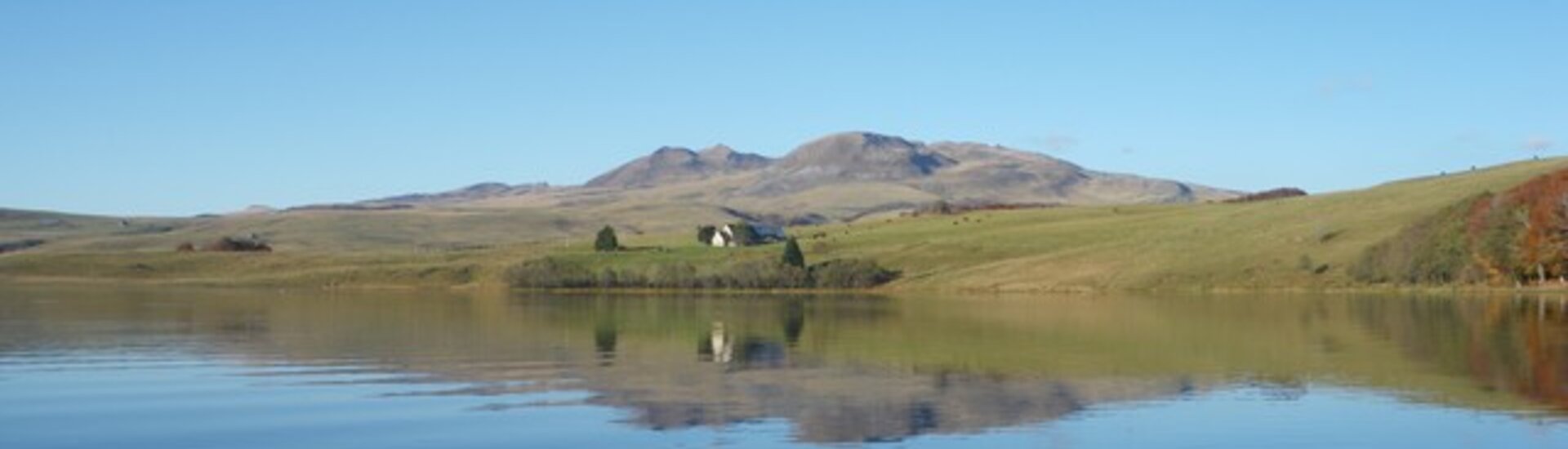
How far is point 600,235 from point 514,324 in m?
92.5

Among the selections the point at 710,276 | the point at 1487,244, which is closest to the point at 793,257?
the point at 710,276

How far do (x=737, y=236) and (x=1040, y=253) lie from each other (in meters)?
38.4

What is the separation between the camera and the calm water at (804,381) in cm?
3147

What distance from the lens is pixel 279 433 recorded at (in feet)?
104

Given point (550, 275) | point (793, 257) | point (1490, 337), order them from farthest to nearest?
point (550, 275), point (793, 257), point (1490, 337)

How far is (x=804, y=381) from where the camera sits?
42.1 m

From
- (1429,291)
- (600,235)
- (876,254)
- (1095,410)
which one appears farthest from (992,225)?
(1095,410)

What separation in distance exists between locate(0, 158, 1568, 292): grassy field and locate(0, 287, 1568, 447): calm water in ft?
137

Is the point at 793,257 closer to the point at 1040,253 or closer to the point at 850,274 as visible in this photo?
the point at 850,274

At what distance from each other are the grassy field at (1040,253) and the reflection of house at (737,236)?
2586 mm

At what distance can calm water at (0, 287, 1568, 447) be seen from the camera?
31469 millimetres

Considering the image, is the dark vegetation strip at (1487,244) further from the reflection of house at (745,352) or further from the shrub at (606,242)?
the shrub at (606,242)

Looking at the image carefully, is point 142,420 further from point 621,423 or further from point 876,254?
point 876,254

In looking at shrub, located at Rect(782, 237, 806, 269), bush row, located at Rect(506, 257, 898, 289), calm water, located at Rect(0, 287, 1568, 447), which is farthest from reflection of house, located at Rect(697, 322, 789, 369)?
shrub, located at Rect(782, 237, 806, 269)
